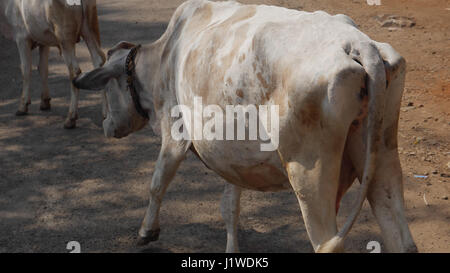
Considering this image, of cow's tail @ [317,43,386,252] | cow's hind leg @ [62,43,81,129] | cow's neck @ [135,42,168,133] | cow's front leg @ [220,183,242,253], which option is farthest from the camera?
cow's hind leg @ [62,43,81,129]

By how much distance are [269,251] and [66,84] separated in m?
5.45

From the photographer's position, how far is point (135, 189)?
6.33m

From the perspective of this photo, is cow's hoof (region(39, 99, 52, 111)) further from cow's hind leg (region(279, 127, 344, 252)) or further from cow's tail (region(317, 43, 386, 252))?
cow's tail (region(317, 43, 386, 252))

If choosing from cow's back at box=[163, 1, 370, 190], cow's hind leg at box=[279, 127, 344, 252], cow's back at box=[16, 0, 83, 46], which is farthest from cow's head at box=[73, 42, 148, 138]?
cow's back at box=[16, 0, 83, 46]

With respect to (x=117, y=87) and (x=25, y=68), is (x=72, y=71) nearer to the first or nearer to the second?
(x=25, y=68)

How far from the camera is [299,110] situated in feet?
10.6

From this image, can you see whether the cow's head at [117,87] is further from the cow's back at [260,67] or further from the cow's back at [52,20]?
the cow's back at [52,20]

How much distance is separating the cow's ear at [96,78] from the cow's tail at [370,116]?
2537mm

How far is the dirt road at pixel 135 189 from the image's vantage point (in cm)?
535

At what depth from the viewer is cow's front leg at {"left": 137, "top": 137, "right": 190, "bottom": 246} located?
4.61 metres

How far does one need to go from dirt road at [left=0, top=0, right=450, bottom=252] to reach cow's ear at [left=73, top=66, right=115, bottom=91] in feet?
4.19

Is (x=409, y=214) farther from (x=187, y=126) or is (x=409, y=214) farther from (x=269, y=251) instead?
(x=187, y=126)

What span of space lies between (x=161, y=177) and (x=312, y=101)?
189 centimetres

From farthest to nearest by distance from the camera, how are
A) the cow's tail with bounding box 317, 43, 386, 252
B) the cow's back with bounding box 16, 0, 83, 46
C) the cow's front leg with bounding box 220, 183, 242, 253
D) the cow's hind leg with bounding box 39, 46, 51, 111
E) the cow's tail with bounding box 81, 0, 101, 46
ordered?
the cow's hind leg with bounding box 39, 46, 51, 111
the cow's tail with bounding box 81, 0, 101, 46
the cow's back with bounding box 16, 0, 83, 46
the cow's front leg with bounding box 220, 183, 242, 253
the cow's tail with bounding box 317, 43, 386, 252
